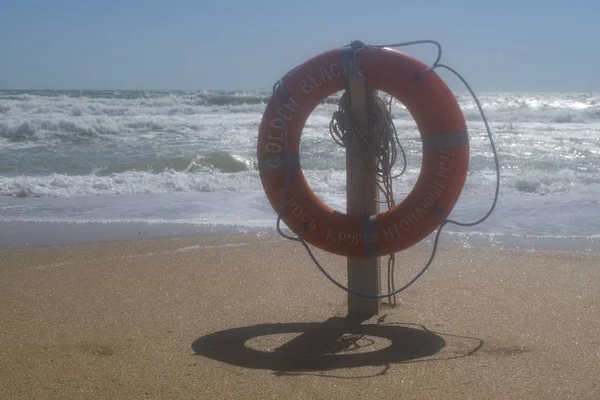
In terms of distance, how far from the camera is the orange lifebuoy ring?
289 centimetres

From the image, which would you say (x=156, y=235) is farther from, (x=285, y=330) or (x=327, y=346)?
(x=327, y=346)

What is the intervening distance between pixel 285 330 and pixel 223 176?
5948 millimetres

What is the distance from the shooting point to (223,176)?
8812 mm

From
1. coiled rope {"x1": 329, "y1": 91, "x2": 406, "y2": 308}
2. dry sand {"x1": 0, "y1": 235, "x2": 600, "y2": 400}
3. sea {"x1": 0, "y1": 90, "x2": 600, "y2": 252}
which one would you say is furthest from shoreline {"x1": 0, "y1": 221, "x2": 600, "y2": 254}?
coiled rope {"x1": 329, "y1": 91, "x2": 406, "y2": 308}

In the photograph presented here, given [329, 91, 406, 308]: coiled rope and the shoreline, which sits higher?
[329, 91, 406, 308]: coiled rope

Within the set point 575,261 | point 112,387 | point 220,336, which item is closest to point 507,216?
point 575,261

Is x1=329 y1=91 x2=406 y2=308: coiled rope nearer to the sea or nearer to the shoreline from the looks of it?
the shoreline

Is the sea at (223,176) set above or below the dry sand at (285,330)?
above

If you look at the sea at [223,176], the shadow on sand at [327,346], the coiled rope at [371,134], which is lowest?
the shadow on sand at [327,346]

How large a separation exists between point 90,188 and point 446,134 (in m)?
5.61

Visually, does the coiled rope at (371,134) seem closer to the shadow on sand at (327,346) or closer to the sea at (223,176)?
the shadow on sand at (327,346)

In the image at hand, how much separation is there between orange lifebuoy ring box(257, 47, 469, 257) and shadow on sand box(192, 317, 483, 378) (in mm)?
301

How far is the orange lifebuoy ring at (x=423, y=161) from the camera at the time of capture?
2.89 m

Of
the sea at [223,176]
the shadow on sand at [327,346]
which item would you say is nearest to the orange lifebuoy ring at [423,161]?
the shadow on sand at [327,346]
